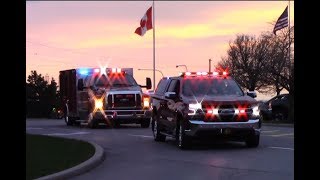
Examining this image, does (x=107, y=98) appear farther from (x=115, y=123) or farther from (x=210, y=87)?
(x=210, y=87)

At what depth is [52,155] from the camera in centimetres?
1161

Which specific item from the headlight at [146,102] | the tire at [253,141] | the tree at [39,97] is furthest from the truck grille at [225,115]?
the tree at [39,97]

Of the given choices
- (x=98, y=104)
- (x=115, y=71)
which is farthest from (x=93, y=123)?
(x=115, y=71)

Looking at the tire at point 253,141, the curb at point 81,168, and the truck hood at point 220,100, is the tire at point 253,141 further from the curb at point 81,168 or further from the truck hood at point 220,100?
the curb at point 81,168

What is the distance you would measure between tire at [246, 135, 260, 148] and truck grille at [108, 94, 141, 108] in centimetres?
929

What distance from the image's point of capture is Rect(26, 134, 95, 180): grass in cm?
940

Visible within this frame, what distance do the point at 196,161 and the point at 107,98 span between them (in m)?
11.3

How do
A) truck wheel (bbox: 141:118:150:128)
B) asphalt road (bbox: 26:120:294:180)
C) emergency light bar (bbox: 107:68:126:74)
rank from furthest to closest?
emergency light bar (bbox: 107:68:126:74)
truck wheel (bbox: 141:118:150:128)
asphalt road (bbox: 26:120:294:180)

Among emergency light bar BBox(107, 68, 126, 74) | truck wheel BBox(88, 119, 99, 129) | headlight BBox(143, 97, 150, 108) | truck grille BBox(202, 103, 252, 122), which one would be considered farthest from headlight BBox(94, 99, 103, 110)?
truck grille BBox(202, 103, 252, 122)

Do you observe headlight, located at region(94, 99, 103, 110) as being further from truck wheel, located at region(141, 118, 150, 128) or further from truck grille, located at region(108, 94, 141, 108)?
truck wheel, located at region(141, 118, 150, 128)

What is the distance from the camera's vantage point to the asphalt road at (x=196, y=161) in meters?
9.52

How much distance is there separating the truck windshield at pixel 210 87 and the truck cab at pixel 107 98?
822 cm
